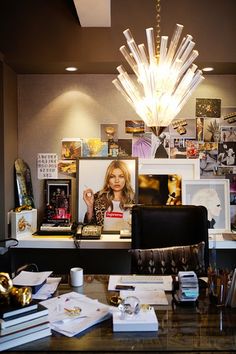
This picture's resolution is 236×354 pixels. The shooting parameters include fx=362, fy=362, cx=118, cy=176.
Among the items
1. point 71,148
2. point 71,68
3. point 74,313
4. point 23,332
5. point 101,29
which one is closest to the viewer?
point 23,332

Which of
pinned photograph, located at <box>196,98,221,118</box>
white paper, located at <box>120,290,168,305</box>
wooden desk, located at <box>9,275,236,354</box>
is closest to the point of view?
wooden desk, located at <box>9,275,236,354</box>

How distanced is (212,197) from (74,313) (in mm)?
1997

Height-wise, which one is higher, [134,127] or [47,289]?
[134,127]

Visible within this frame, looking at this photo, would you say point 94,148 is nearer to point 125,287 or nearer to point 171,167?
point 171,167

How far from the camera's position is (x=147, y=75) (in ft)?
5.93

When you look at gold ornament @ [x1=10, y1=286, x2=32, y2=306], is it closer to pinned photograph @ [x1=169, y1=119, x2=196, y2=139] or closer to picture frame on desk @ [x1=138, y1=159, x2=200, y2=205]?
picture frame on desk @ [x1=138, y1=159, x2=200, y2=205]

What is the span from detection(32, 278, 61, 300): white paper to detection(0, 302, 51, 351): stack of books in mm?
366

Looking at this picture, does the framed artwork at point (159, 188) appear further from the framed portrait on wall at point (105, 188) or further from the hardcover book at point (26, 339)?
the hardcover book at point (26, 339)

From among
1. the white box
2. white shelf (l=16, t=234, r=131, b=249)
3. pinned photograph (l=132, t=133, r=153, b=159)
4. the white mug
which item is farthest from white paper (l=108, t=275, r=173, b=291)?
pinned photograph (l=132, t=133, r=153, b=159)

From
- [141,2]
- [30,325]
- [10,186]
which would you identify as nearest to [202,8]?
[141,2]

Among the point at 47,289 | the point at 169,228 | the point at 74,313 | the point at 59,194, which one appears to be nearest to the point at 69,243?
the point at 59,194

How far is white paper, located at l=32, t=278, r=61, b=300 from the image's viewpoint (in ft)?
5.85

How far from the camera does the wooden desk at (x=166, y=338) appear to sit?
4.27 ft

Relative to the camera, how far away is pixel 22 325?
4.43ft
